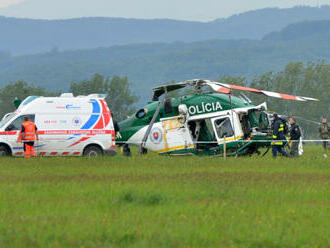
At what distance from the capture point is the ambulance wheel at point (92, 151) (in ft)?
86.4

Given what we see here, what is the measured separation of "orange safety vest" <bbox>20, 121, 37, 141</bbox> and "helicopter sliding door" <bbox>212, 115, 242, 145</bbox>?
612 cm

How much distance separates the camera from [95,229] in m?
11.2

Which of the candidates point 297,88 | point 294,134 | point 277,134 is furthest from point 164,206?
point 297,88

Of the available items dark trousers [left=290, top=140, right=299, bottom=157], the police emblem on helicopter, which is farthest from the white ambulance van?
dark trousers [left=290, top=140, right=299, bottom=157]

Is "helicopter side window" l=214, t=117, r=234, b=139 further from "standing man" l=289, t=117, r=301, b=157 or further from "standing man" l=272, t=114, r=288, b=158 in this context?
"standing man" l=289, t=117, r=301, b=157

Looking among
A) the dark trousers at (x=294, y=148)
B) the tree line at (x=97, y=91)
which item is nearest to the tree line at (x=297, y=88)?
the tree line at (x=97, y=91)

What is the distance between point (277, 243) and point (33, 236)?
3130mm

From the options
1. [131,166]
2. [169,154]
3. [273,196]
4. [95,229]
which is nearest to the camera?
[95,229]

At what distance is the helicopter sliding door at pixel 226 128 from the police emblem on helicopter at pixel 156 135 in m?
1.93

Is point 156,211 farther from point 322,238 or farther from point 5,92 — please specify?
point 5,92

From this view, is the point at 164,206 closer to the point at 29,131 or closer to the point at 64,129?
the point at 29,131

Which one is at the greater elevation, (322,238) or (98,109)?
(98,109)

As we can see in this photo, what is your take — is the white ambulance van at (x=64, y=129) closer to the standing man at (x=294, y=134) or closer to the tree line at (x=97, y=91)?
the standing man at (x=294, y=134)

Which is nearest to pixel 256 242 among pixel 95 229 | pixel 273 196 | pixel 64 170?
pixel 95 229
